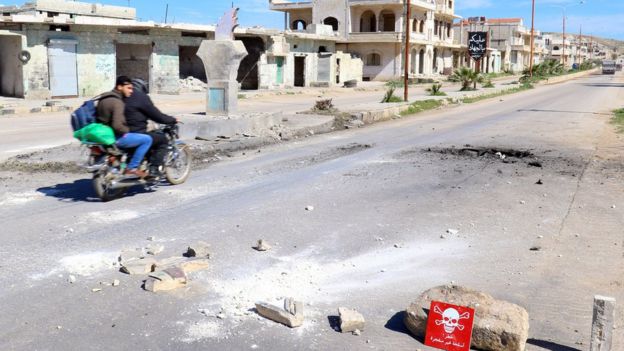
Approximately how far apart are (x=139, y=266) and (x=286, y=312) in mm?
1672

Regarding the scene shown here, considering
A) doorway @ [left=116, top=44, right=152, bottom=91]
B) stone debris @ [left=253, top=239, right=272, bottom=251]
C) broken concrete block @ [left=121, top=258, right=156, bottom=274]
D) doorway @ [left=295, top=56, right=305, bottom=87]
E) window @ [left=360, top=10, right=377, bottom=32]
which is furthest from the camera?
window @ [left=360, top=10, right=377, bottom=32]

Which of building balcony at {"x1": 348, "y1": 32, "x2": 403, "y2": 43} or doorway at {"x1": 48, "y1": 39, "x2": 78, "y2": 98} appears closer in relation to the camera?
doorway at {"x1": 48, "y1": 39, "x2": 78, "y2": 98}

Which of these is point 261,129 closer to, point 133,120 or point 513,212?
point 133,120

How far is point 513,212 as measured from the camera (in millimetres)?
8023

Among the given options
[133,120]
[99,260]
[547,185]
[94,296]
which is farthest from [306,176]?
[94,296]

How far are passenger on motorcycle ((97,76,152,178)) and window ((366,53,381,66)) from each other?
54.4 metres

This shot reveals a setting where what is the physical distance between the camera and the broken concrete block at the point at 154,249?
6.02 m

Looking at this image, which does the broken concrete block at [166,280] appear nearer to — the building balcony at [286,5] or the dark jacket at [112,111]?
the dark jacket at [112,111]

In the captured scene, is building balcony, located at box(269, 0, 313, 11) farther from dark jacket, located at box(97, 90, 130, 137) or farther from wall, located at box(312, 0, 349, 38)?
dark jacket, located at box(97, 90, 130, 137)

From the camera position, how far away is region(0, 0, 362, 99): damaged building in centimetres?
2717

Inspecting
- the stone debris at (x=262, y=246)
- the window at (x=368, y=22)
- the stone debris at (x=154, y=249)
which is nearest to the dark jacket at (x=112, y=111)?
the stone debris at (x=154, y=249)

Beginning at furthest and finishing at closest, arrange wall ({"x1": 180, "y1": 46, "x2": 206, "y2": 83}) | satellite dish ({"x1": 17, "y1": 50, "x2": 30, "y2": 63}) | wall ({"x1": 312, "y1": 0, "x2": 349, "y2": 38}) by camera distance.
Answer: wall ({"x1": 312, "y1": 0, "x2": 349, "y2": 38})
wall ({"x1": 180, "y1": 46, "x2": 206, "y2": 83})
satellite dish ({"x1": 17, "y1": 50, "x2": 30, "y2": 63})

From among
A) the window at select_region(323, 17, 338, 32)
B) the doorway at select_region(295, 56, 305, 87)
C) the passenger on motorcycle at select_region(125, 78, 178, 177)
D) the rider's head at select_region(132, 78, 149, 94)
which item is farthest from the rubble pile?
the passenger on motorcycle at select_region(125, 78, 178, 177)

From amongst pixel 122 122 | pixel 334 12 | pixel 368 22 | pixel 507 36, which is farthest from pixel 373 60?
pixel 122 122
